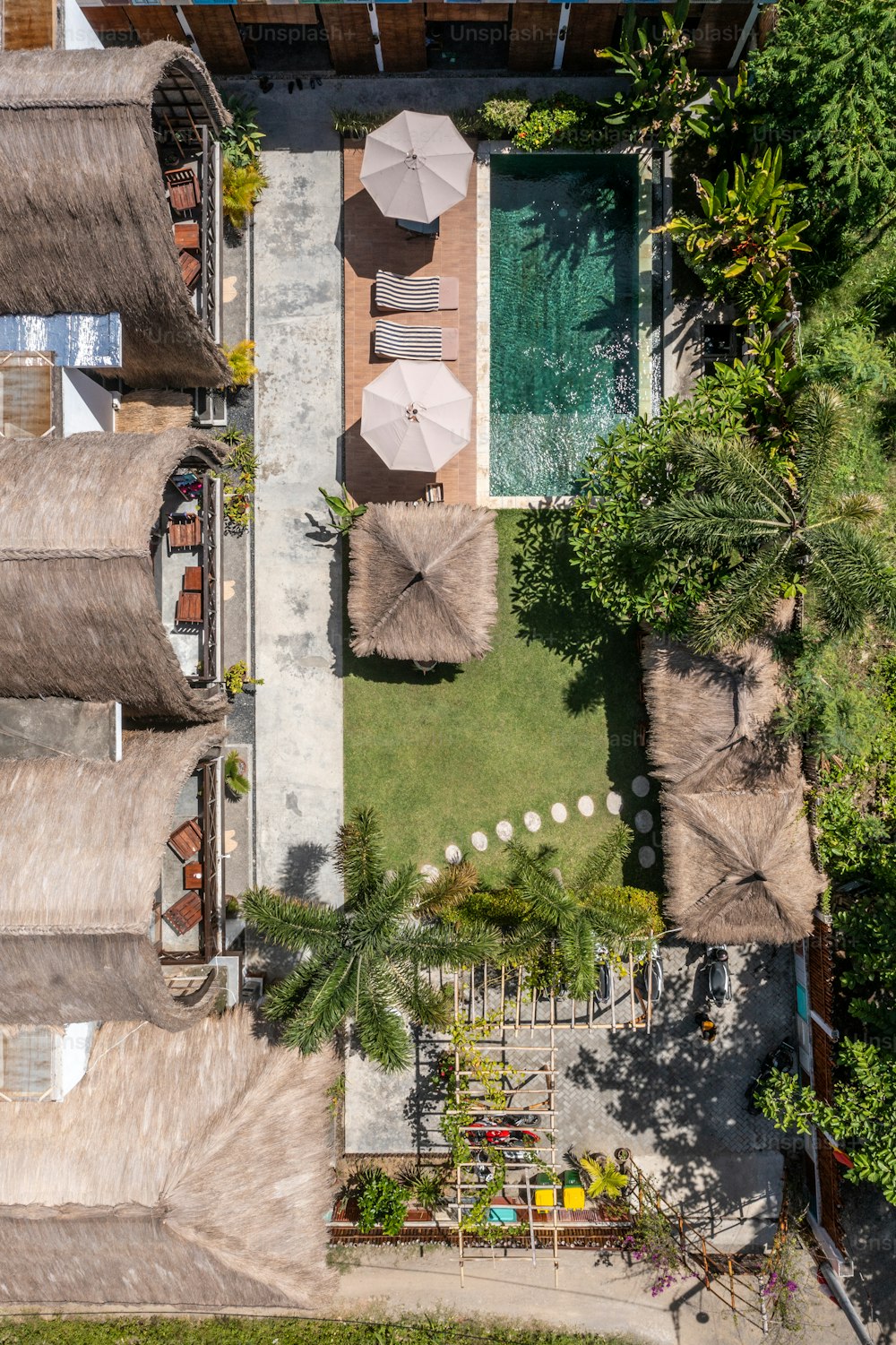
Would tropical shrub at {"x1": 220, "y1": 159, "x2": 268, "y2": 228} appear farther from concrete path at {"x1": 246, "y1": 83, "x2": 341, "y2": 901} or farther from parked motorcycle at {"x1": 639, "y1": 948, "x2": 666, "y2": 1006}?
parked motorcycle at {"x1": 639, "y1": 948, "x2": 666, "y2": 1006}

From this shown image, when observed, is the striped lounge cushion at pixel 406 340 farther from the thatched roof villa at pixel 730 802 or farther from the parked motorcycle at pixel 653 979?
the parked motorcycle at pixel 653 979

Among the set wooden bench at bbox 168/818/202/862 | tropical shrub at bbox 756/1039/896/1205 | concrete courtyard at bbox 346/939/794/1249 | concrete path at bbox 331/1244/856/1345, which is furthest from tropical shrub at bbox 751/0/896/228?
concrete path at bbox 331/1244/856/1345

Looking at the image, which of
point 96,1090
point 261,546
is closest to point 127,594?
point 261,546

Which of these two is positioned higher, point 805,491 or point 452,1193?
point 805,491

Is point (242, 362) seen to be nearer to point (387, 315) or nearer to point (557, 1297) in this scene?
point (387, 315)

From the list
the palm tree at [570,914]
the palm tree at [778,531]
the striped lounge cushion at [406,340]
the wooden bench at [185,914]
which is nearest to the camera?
the palm tree at [778,531]

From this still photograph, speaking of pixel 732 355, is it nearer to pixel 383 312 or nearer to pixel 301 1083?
pixel 383 312

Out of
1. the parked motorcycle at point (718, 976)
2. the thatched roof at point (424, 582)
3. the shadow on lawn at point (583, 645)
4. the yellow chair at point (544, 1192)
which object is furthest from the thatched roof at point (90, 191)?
the yellow chair at point (544, 1192)
